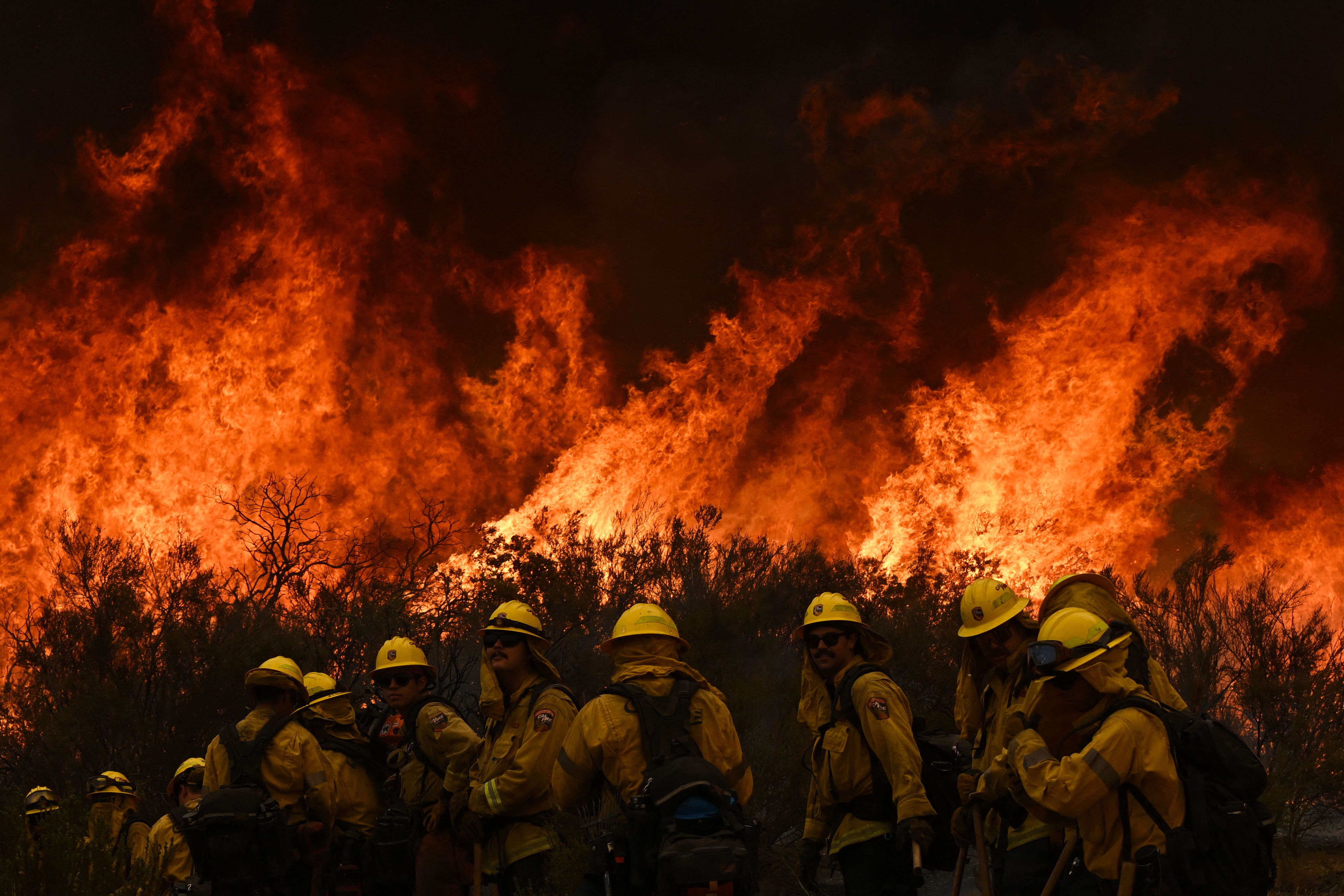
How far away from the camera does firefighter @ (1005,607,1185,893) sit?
4.13 m

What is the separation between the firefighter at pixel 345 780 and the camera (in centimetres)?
620

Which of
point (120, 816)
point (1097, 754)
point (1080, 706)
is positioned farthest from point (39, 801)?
point (1097, 754)

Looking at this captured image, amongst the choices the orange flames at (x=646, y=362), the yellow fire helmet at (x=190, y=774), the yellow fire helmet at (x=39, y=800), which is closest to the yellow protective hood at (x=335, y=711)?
the yellow fire helmet at (x=190, y=774)

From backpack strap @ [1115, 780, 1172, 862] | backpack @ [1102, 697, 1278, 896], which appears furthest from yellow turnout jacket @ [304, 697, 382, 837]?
backpack @ [1102, 697, 1278, 896]

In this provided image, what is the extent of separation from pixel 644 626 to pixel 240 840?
2412 mm

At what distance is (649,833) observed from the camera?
15.4ft

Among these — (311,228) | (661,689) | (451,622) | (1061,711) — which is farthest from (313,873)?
(311,228)

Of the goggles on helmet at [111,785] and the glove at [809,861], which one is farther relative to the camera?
the goggles on helmet at [111,785]

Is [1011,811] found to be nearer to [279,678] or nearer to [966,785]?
[966,785]

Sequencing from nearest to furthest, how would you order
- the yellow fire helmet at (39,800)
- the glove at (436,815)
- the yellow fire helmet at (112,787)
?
the glove at (436,815), the yellow fire helmet at (112,787), the yellow fire helmet at (39,800)

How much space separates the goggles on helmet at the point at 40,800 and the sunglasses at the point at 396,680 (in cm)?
436

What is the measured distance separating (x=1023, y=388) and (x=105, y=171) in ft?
67.1

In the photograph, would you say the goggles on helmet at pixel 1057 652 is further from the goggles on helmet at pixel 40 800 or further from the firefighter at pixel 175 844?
the goggles on helmet at pixel 40 800

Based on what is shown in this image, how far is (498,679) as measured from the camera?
5.85 metres
